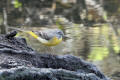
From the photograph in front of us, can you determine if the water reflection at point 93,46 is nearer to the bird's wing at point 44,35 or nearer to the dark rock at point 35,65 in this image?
the bird's wing at point 44,35

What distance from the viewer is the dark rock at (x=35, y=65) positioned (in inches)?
115

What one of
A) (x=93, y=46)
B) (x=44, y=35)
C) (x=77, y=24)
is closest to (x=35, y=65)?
(x=44, y=35)

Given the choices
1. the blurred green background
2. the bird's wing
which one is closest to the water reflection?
the blurred green background

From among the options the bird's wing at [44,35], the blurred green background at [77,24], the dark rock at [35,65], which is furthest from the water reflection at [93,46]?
the dark rock at [35,65]

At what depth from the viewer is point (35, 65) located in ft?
11.5

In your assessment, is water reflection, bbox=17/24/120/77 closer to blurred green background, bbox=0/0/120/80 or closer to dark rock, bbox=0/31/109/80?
blurred green background, bbox=0/0/120/80

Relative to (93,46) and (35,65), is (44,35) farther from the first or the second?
(93,46)

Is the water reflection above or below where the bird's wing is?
below

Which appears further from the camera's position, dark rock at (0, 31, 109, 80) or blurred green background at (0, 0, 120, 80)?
blurred green background at (0, 0, 120, 80)

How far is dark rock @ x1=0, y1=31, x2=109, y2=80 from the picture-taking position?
2.92 meters

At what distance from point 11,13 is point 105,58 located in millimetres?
5094

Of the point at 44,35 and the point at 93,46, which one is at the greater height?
the point at 44,35

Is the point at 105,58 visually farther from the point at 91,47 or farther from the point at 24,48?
the point at 24,48

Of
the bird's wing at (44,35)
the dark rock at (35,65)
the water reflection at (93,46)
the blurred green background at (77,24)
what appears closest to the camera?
the dark rock at (35,65)
